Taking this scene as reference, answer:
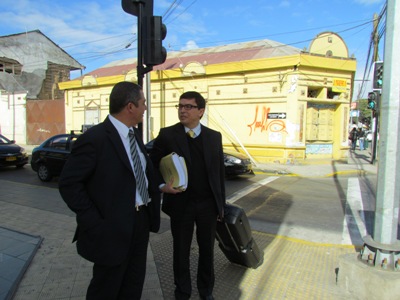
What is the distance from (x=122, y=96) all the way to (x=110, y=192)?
66cm

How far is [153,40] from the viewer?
12.0ft

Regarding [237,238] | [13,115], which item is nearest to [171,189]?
[237,238]

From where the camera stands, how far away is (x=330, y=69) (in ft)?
46.7

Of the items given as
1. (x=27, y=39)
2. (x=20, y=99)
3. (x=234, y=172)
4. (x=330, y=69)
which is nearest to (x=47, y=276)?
(x=234, y=172)

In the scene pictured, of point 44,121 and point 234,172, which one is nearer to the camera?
point 234,172

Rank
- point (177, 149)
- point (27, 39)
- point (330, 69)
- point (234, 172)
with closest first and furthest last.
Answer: point (177, 149) < point (234, 172) < point (330, 69) < point (27, 39)

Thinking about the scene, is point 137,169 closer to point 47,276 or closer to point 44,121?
point 47,276

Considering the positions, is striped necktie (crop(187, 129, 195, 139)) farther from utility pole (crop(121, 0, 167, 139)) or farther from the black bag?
utility pole (crop(121, 0, 167, 139))

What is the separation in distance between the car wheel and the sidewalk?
419 cm

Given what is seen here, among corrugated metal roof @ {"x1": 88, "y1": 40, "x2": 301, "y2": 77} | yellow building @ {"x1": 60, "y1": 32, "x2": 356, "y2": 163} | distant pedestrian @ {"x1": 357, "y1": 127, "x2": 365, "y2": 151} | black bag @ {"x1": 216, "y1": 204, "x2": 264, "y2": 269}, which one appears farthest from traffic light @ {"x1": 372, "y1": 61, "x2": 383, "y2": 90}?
distant pedestrian @ {"x1": 357, "y1": 127, "x2": 365, "y2": 151}

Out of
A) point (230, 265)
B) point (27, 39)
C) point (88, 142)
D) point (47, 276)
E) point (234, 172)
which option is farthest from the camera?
point (27, 39)

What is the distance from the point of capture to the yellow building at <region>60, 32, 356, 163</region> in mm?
13754

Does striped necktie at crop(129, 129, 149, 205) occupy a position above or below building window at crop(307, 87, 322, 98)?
below

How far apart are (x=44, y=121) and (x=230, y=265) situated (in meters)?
23.8
